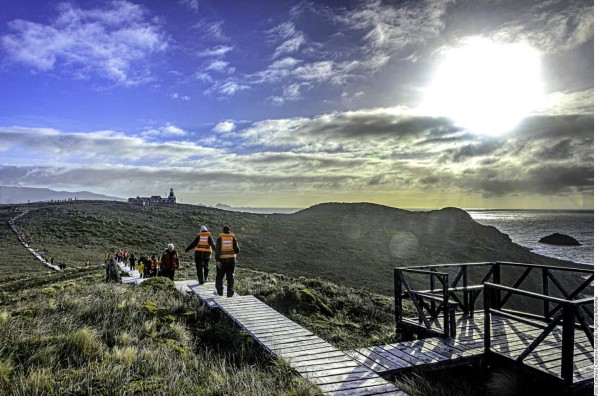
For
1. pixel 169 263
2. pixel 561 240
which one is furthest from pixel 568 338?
pixel 561 240

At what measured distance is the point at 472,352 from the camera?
688 cm

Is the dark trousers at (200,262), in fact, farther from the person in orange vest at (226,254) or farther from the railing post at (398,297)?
the railing post at (398,297)

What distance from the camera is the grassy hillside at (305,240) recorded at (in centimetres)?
3672

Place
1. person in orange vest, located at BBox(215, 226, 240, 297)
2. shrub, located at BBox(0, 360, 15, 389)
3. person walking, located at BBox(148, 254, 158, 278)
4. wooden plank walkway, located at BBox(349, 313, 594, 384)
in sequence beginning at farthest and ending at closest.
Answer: person walking, located at BBox(148, 254, 158, 278) < person in orange vest, located at BBox(215, 226, 240, 297) < wooden plank walkway, located at BBox(349, 313, 594, 384) < shrub, located at BBox(0, 360, 15, 389)

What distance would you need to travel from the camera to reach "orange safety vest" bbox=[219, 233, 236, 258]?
10.8 metres

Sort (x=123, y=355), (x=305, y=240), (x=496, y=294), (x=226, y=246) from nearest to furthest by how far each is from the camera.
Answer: (x=123, y=355)
(x=496, y=294)
(x=226, y=246)
(x=305, y=240)

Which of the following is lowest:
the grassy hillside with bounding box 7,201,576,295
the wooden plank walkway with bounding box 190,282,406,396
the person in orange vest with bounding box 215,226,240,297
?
the grassy hillside with bounding box 7,201,576,295

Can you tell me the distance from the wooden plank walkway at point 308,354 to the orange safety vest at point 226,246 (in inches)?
57.0

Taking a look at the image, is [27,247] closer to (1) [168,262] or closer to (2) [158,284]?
(1) [168,262]

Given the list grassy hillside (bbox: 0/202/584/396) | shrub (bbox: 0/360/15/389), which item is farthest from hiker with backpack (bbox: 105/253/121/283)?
shrub (bbox: 0/360/15/389)

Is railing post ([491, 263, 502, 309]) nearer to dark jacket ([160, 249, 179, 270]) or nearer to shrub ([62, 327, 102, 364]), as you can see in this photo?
shrub ([62, 327, 102, 364])

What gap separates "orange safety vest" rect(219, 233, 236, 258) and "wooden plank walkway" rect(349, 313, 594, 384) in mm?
4868

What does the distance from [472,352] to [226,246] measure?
6236 millimetres

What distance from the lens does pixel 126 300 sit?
30.6ft
